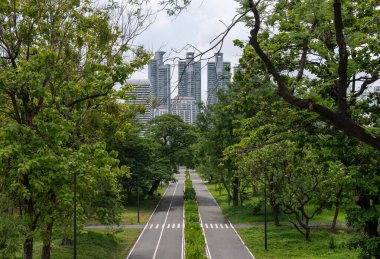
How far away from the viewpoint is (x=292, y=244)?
27047 mm

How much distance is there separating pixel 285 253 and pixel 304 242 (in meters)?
3.03

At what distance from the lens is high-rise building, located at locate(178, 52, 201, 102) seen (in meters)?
6.09

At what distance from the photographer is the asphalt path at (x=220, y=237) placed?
25453 millimetres

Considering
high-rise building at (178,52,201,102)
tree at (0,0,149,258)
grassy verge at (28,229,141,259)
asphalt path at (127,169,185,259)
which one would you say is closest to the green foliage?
tree at (0,0,149,258)

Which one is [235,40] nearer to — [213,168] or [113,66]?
[113,66]

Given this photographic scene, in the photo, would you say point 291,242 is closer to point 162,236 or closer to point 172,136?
point 162,236

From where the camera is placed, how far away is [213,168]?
150ft

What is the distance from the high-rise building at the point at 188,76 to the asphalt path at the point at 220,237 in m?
19.7

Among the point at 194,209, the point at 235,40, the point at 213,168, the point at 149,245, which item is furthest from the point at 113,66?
the point at 213,168

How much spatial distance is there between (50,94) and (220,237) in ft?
73.6

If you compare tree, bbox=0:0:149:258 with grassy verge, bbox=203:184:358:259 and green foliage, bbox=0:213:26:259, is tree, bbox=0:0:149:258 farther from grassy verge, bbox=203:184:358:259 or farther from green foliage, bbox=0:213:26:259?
grassy verge, bbox=203:184:358:259

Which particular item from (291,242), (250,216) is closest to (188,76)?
(291,242)

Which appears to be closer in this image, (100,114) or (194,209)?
(100,114)

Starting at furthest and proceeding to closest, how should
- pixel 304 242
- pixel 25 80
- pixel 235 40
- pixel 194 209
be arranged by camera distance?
1. pixel 194 209
2. pixel 304 242
3. pixel 235 40
4. pixel 25 80
